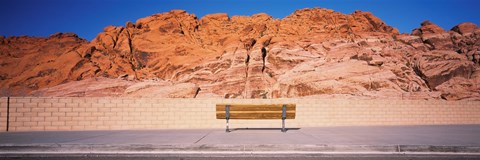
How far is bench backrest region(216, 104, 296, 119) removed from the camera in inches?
435

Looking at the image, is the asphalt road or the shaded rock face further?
the shaded rock face

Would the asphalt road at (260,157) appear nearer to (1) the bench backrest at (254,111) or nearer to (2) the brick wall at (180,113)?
(1) the bench backrest at (254,111)

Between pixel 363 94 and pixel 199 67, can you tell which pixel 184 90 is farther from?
pixel 363 94

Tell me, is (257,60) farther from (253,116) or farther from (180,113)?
(253,116)

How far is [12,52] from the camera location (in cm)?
7850

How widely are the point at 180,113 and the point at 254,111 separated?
11.7 ft

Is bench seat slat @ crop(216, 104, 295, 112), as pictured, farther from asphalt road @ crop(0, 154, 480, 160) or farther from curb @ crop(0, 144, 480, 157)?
asphalt road @ crop(0, 154, 480, 160)

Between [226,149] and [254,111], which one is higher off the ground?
[254,111]

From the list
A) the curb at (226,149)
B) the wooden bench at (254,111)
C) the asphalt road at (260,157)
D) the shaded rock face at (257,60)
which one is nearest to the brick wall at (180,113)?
the wooden bench at (254,111)

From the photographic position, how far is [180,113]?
43.5 ft

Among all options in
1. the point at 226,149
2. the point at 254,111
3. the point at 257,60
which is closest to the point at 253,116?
Answer: the point at 254,111

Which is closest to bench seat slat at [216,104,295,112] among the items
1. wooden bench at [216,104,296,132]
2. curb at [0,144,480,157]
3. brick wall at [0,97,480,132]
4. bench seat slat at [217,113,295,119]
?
wooden bench at [216,104,296,132]

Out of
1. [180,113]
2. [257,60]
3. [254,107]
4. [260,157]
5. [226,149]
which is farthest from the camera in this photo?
[257,60]

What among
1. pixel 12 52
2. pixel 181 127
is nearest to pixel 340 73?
pixel 181 127
